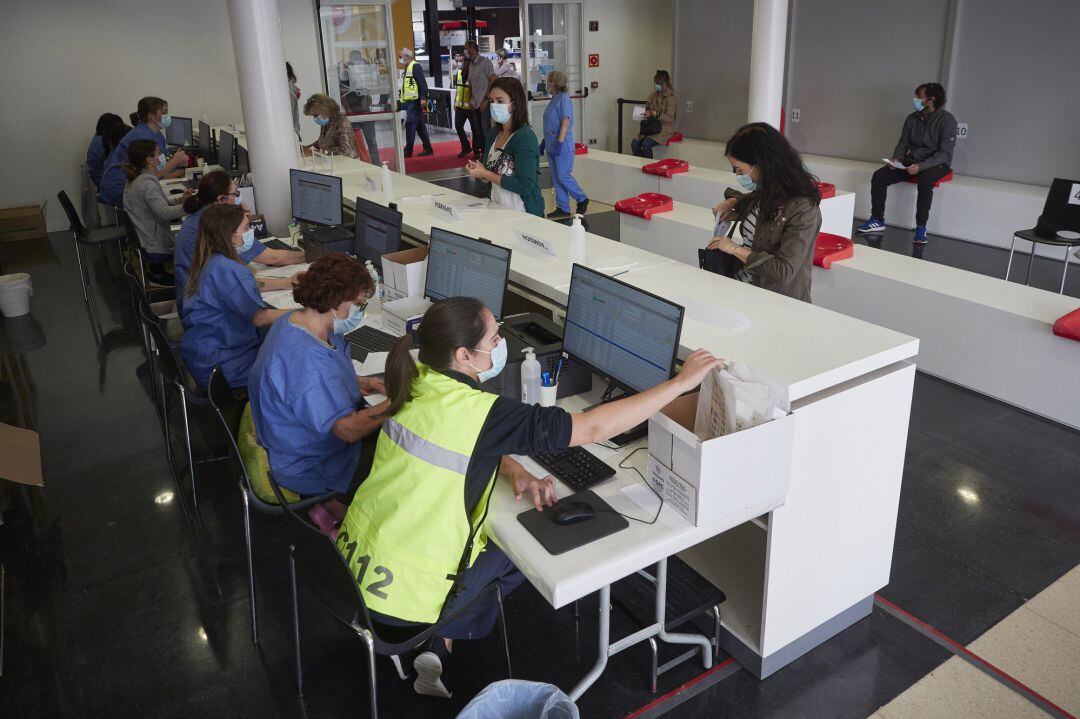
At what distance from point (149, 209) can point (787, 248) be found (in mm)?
4453

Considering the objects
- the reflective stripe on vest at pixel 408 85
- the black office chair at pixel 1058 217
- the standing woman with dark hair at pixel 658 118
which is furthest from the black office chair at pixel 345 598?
the reflective stripe on vest at pixel 408 85

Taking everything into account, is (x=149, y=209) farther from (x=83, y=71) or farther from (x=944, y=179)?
(x=944, y=179)

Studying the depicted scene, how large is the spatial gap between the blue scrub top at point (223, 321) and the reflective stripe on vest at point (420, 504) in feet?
5.93

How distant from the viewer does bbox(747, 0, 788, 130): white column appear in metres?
5.95

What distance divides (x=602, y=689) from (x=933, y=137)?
6357 mm

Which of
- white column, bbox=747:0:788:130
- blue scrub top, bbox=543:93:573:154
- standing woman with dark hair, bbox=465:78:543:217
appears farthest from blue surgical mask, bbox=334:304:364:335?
blue scrub top, bbox=543:93:573:154

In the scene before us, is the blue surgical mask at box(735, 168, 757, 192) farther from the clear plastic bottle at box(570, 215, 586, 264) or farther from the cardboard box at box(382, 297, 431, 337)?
the cardboard box at box(382, 297, 431, 337)

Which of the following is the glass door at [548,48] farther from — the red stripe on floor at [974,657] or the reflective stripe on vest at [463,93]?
the red stripe on floor at [974,657]

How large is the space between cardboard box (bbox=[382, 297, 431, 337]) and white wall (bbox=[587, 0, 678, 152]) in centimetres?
853

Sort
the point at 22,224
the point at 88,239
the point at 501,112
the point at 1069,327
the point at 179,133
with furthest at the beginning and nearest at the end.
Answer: the point at 179,133, the point at 22,224, the point at 88,239, the point at 501,112, the point at 1069,327

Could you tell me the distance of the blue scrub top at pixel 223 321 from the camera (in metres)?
3.54

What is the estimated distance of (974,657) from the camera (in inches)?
101

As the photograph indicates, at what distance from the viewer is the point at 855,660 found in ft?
8.44

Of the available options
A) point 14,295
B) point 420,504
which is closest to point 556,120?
point 14,295
